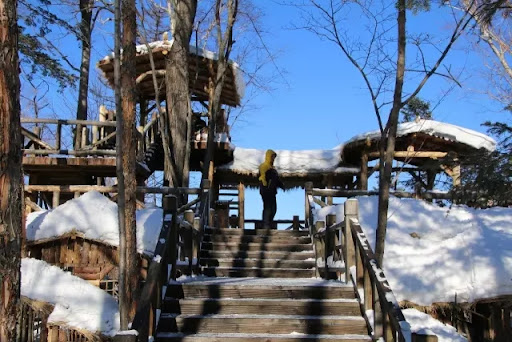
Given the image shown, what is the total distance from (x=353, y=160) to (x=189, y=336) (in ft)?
51.7

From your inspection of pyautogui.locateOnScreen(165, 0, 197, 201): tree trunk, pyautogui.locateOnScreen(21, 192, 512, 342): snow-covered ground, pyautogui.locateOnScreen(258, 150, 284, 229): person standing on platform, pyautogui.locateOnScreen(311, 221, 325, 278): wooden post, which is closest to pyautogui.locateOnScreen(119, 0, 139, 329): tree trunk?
pyautogui.locateOnScreen(21, 192, 512, 342): snow-covered ground

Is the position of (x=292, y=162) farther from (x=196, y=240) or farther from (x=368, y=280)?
(x=368, y=280)

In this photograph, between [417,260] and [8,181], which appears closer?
[8,181]

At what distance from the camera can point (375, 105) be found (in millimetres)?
10531

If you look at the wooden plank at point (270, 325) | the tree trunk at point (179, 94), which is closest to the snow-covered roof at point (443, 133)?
the tree trunk at point (179, 94)

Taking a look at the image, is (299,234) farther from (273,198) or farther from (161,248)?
(161,248)

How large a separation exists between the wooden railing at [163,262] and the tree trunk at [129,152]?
2.57 ft

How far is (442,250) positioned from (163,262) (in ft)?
21.9

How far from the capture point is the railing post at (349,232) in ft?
26.3

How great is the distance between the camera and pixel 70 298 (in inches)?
388

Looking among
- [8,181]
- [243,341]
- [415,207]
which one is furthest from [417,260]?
[8,181]

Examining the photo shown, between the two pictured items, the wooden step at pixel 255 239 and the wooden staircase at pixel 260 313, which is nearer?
the wooden staircase at pixel 260 313

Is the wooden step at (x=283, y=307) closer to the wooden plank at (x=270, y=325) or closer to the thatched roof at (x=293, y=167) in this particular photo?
the wooden plank at (x=270, y=325)

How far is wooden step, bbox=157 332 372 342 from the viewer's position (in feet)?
21.1
